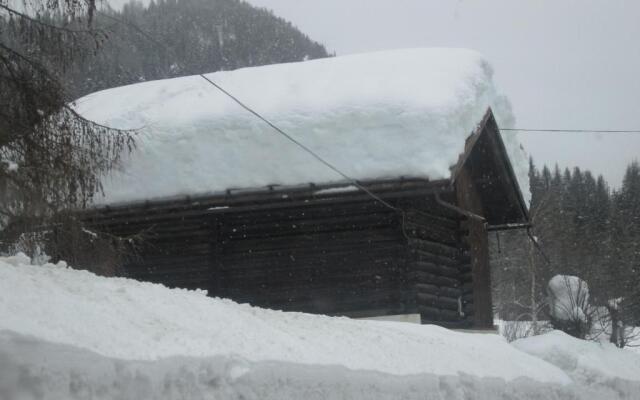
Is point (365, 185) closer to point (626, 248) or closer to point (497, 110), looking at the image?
point (497, 110)

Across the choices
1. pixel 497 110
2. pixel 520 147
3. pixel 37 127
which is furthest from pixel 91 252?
pixel 520 147

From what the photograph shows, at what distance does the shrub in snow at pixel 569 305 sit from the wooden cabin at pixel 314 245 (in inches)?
575

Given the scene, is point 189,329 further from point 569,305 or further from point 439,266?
point 569,305

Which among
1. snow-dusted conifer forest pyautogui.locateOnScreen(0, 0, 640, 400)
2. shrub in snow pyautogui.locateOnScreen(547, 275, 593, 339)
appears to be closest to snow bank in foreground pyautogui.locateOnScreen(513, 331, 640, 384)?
snow-dusted conifer forest pyautogui.locateOnScreen(0, 0, 640, 400)

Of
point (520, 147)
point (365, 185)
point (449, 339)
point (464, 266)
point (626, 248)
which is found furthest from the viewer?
point (626, 248)

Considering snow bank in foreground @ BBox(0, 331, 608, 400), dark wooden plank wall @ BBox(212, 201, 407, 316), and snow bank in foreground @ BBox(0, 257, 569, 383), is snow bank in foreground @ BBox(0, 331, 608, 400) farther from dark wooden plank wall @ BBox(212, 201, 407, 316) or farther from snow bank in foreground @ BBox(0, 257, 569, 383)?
dark wooden plank wall @ BBox(212, 201, 407, 316)

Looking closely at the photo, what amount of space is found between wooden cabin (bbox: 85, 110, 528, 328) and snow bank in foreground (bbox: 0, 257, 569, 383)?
359cm

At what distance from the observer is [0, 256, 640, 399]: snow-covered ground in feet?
11.4

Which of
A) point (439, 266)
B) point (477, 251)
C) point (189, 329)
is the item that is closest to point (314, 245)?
point (439, 266)

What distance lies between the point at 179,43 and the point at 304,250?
545 centimetres

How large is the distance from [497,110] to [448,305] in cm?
362

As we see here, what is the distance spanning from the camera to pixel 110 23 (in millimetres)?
6773

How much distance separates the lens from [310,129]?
10.9 metres

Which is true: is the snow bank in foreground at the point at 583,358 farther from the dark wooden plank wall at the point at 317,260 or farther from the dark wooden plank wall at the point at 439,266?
the dark wooden plank wall at the point at 317,260
